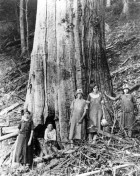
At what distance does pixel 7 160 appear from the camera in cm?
617

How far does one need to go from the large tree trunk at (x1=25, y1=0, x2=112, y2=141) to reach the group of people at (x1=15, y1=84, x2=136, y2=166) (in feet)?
0.58

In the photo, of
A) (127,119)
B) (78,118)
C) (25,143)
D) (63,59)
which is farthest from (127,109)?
(25,143)

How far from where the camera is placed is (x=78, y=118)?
18.8 ft

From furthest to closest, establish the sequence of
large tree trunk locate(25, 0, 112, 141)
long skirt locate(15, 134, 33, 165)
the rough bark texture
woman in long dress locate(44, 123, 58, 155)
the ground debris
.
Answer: the rough bark texture < large tree trunk locate(25, 0, 112, 141) < long skirt locate(15, 134, 33, 165) < woman in long dress locate(44, 123, 58, 155) < the ground debris

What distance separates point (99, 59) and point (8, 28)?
1308cm

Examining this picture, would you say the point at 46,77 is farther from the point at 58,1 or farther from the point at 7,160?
the point at 7,160

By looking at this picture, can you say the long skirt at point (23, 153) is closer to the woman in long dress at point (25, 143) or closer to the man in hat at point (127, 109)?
the woman in long dress at point (25, 143)

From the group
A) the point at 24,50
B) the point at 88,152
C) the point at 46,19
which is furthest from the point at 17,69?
the point at 88,152

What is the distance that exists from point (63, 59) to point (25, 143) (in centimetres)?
200

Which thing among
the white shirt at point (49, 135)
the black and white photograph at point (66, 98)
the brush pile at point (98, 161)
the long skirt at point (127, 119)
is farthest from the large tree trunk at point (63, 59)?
the brush pile at point (98, 161)

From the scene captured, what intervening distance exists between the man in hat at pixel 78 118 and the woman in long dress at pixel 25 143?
36.2 inches

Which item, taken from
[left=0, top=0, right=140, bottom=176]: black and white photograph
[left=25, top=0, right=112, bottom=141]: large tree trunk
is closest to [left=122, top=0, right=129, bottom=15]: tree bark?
[left=0, top=0, right=140, bottom=176]: black and white photograph

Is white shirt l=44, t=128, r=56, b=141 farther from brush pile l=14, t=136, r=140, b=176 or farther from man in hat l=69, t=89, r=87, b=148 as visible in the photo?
brush pile l=14, t=136, r=140, b=176

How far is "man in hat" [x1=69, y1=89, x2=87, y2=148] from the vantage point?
18.6 feet
